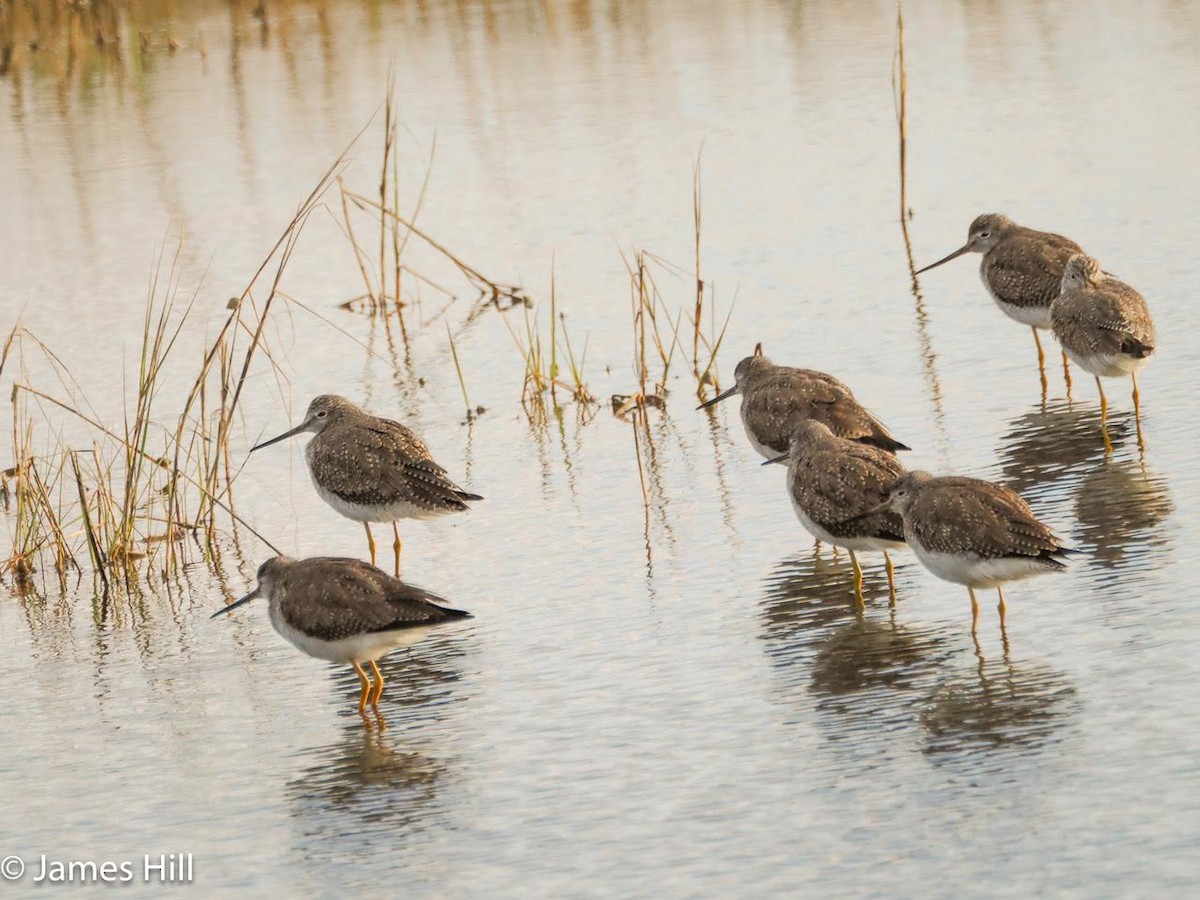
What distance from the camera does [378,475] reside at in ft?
37.4

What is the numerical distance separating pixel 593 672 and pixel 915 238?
33.1 feet

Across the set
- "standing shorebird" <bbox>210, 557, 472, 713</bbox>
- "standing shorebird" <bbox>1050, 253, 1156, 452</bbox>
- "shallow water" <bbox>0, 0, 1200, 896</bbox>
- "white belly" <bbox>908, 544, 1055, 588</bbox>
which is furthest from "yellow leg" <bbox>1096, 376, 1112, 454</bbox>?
"standing shorebird" <bbox>210, 557, 472, 713</bbox>

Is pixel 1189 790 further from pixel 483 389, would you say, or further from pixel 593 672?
pixel 483 389

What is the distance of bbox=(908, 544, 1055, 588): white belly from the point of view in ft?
28.0

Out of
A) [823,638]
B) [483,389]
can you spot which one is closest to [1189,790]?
[823,638]

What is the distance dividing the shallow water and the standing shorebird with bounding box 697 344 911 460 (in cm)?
42

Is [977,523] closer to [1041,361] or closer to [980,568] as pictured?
[980,568]

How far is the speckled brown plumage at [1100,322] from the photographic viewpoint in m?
11.8

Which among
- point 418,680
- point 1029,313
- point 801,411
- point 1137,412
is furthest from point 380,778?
point 1029,313

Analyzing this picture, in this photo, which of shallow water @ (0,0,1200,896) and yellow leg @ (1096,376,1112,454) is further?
yellow leg @ (1096,376,1112,454)

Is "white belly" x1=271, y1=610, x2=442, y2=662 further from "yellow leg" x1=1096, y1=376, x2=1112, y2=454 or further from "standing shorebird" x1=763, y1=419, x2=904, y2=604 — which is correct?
"yellow leg" x1=1096, y1=376, x2=1112, y2=454

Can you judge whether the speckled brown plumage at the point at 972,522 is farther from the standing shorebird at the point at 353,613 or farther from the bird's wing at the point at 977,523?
the standing shorebird at the point at 353,613

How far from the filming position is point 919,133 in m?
22.5

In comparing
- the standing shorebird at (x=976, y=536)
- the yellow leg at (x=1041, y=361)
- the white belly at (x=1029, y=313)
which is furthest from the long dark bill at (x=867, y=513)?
the white belly at (x=1029, y=313)
